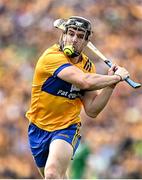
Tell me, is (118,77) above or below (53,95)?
above

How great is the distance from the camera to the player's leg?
730 cm

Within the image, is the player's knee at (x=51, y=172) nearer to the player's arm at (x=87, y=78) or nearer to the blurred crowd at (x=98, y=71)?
the player's arm at (x=87, y=78)

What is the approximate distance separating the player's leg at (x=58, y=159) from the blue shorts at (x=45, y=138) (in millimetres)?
98

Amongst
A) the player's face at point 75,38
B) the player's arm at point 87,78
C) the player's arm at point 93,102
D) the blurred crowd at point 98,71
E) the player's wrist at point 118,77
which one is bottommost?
the blurred crowd at point 98,71

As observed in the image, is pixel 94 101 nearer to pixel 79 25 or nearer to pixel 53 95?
pixel 53 95

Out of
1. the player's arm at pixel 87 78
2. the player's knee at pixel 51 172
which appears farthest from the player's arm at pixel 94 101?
the player's knee at pixel 51 172

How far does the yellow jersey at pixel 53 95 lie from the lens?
25.1ft

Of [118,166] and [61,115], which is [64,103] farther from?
[118,166]

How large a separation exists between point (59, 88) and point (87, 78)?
13.4 inches

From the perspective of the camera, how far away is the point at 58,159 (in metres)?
7.38

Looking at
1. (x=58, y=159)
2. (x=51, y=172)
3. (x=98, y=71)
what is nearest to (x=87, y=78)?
(x=58, y=159)

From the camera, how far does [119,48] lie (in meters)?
13.9

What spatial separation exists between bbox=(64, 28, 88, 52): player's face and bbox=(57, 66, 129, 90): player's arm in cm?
23

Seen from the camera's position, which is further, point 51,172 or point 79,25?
point 79,25
